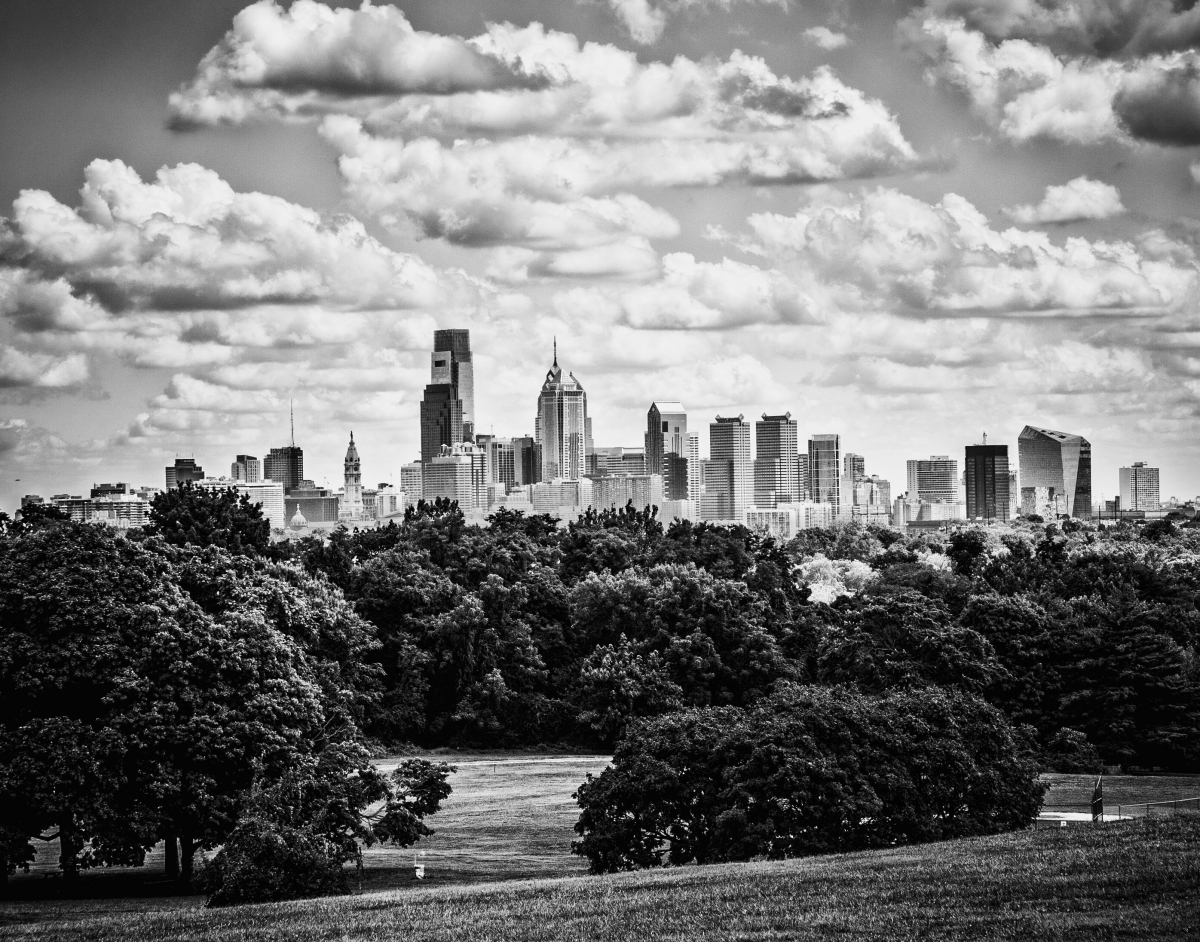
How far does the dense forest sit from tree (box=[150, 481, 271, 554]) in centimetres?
20

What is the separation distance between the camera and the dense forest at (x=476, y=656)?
38469mm

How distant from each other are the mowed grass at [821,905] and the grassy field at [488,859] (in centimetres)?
13

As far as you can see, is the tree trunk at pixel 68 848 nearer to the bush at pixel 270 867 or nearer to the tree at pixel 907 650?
the bush at pixel 270 867

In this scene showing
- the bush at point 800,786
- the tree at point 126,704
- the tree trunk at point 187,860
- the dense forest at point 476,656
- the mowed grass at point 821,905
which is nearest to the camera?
the mowed grass at point 821,905

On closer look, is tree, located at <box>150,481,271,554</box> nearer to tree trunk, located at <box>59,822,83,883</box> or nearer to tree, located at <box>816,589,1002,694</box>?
tree, located at <box>816,589,1002,694</box>

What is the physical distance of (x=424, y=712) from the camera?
249ft

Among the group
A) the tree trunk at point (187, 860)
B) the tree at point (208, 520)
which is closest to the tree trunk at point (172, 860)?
the tree trunk at point (187, 860)

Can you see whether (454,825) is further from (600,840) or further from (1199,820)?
(1199,820)

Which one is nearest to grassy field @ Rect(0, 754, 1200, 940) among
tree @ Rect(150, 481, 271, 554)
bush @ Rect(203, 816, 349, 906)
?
bush @ Rect(203, 816, 349, 906)

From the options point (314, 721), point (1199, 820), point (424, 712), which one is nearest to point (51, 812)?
point (314, 721)

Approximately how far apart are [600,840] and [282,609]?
15.5m

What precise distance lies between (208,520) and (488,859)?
2983 centimetres

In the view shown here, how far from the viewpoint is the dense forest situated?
38.5 metres

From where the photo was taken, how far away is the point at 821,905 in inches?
947
